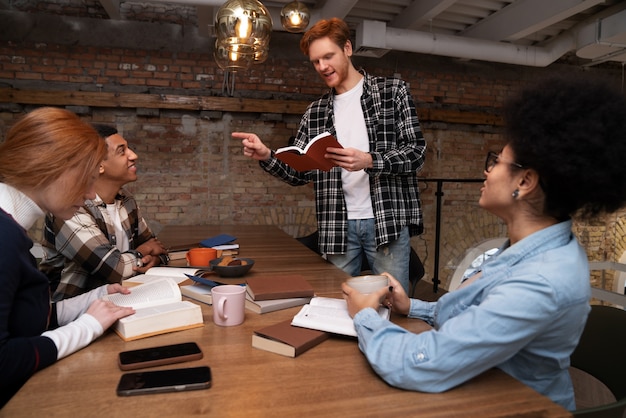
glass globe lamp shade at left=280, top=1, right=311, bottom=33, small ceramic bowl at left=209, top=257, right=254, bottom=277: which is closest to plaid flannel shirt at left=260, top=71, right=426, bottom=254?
small ceramic bowl at left=209, top=257, right=254, bottom=277

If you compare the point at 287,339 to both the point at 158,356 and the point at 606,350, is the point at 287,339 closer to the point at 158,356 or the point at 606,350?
the point at 158,356

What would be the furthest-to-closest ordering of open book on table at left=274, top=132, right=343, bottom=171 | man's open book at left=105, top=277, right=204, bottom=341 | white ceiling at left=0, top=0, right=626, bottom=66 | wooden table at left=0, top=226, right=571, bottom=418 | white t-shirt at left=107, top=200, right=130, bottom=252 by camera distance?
white ceiling at left=0, top=0, right=626, bottom=66
white t-shirt at left=107, top=200, right=130, bottom=252
open book on table at left=274, top=132, right=343, bottom=171
man's open book at left=105, top=277, right=204, bottom=341
wooden table at left=0, top=226, right=571, bottom=418

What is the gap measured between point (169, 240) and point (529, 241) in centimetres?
239

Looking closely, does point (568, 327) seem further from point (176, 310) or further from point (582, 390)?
point (582, 390)

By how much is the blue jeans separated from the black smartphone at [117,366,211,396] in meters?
1.37

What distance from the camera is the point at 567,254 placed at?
3.43ft

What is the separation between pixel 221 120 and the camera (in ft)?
18.5

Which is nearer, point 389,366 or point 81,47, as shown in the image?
point 389,366

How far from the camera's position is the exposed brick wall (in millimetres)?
5168

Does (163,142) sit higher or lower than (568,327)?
higher

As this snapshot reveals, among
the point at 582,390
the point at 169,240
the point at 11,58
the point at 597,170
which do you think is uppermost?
the point at 11,58

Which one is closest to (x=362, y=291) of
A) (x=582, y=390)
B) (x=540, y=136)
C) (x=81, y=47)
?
(x=540, y=136)

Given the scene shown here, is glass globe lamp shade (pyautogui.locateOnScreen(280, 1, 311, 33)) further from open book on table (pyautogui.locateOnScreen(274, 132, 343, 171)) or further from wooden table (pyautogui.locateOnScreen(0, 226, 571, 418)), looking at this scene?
wooden table (pyautogui.locateOnScreen(0, 226, 571, 418))

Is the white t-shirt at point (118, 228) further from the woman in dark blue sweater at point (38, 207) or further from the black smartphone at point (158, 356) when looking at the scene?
the black smartphone at point (158, 356)
